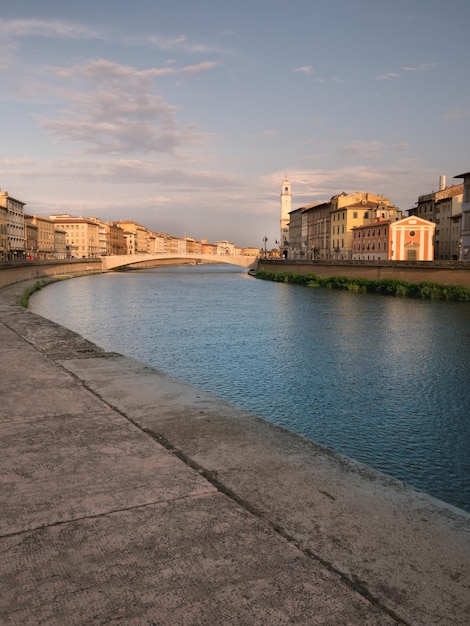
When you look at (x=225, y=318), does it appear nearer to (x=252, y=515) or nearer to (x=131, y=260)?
A: (x=252, y=515)

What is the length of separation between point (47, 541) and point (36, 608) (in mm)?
591

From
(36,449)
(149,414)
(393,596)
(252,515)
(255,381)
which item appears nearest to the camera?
(393,596)

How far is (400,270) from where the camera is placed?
4581cm

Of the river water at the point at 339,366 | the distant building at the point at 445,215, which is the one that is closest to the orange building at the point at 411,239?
the distant building at the point at 445,215

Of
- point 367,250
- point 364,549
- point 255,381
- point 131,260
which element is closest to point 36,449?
point 364,549

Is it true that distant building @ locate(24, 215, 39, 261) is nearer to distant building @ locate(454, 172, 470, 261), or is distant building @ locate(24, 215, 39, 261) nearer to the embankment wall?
the embankment wall

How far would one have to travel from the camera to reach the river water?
27.8ft

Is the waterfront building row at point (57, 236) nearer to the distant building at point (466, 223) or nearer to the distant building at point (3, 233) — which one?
the distant building at point (3, 233)

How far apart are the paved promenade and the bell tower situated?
379 feet

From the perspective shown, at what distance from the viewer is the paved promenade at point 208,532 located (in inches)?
94.4

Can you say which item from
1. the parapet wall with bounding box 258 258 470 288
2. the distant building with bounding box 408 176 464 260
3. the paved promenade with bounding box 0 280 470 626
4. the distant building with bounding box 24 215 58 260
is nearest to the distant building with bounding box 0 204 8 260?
the distant building with bounding box 24 215 58 260

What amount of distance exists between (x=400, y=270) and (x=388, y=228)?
15141 mm

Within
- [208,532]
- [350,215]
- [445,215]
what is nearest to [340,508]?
[208,532]

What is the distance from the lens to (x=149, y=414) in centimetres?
573
